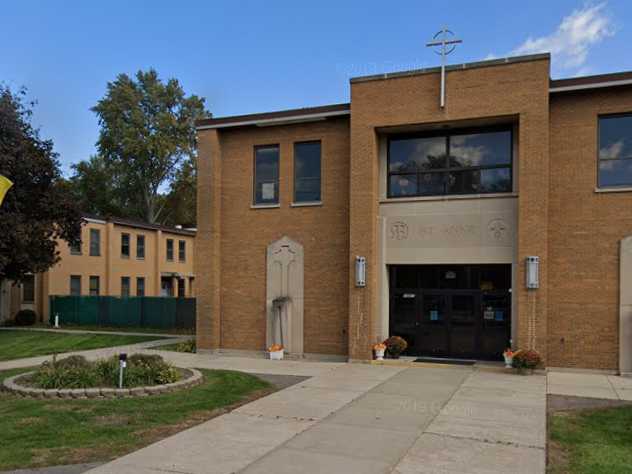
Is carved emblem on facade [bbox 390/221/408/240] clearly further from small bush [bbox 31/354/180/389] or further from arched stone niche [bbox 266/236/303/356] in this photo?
small bush [bbox 31/354/180/389]

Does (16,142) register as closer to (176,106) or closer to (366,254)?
(366,254)

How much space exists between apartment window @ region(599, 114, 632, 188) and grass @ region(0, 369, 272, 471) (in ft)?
35.1

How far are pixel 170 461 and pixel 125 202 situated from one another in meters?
53.3

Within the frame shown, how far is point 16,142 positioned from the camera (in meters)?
22.9

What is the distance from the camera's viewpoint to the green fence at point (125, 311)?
30.9 meters

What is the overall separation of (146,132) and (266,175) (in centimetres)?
3519

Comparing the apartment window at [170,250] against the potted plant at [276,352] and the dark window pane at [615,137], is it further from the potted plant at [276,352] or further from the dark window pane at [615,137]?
the dark window pane at [615,137]

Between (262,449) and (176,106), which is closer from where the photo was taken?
(262,449)

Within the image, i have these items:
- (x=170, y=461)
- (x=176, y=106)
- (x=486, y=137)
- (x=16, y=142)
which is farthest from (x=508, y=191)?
(x=176, y=106)

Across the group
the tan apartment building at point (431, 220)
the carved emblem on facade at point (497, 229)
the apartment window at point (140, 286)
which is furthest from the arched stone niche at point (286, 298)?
the apartment window at point (140, 286)

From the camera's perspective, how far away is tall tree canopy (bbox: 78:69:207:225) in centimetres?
5156

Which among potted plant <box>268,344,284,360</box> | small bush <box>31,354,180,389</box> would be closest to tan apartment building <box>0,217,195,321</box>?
potted plant <box>268,344,284,360</box>

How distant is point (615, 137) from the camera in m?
16.0

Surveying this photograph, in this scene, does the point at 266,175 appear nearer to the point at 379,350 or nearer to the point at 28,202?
the point at 379,350
